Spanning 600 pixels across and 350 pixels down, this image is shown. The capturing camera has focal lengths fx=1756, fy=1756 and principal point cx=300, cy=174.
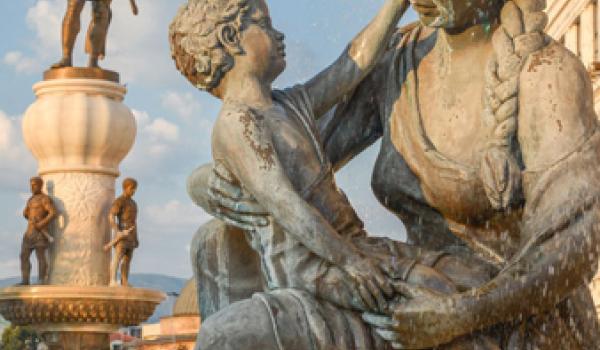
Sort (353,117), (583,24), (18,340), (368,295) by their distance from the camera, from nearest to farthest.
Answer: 1. (368,295)
2. (353,117)
3. (583,24)
4. (18,340)

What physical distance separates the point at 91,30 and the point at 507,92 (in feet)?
77.1

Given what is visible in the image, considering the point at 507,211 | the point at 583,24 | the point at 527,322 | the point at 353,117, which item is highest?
the point at 583,24

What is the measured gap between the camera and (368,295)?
4.18m

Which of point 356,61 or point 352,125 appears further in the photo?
point 352,125

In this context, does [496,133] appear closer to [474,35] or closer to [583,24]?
[474,35]

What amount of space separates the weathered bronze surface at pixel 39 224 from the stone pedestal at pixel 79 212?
138mm

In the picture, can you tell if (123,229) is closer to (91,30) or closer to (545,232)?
(91,30)

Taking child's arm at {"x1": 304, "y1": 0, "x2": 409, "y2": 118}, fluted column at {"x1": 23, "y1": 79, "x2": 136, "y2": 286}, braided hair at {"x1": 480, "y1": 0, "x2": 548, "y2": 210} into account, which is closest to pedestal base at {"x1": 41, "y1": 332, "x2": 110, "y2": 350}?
fluted column at {"x1": 23, "y1": 79, "x2": 136, "y2": 286}

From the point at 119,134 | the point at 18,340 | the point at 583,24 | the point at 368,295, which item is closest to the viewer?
the point at 368,295

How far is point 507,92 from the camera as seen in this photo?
4.38 m

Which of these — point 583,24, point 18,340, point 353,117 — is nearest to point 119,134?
point 583,24

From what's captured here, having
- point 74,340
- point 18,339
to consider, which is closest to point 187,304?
point 18,339

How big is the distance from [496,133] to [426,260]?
0.37 metres

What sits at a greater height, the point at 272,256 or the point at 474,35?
the point at 474,35
